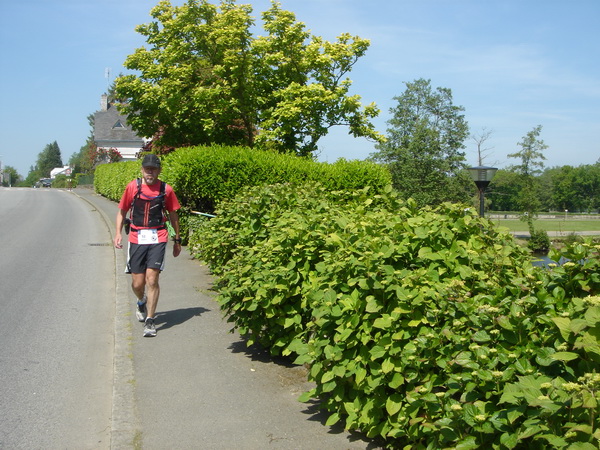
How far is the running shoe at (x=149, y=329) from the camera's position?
263 inches

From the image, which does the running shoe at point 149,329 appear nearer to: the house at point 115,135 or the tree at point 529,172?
the tree at point 529,172

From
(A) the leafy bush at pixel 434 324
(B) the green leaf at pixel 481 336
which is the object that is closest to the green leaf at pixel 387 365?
(A) the leafy bush at pixel 434 324

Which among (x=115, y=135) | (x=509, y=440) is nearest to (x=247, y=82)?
(x=509, y=440)

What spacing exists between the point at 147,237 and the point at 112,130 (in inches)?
3145

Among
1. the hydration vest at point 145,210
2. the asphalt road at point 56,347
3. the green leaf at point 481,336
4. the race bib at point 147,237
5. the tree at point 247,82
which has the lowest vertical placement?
the asphalt road at point 56,347

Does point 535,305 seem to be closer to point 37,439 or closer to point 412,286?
point 412,286

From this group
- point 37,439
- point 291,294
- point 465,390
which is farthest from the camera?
point 291,294

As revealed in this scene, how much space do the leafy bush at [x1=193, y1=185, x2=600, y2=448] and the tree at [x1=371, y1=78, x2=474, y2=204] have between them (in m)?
47.8

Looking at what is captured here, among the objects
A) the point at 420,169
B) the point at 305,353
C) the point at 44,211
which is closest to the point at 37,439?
the point at 305,353

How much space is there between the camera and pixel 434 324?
3.39 meters

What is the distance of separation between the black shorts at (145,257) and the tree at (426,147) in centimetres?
4630

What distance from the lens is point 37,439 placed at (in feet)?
14.5

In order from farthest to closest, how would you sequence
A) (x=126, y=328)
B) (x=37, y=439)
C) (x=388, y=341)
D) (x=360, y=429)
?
(x=126, y=328) < (x=37, y=439) < (x=360, y=429) < (x=388, y=341)

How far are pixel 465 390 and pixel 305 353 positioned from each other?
1.46 meters
